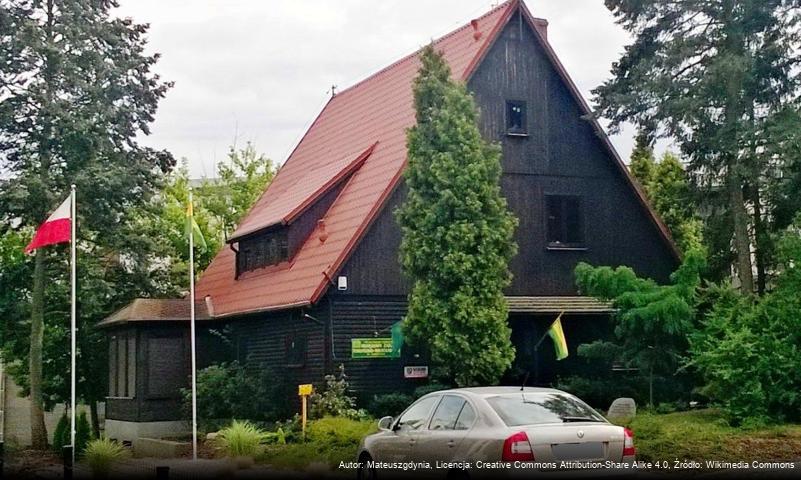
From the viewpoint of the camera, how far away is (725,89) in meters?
25.0

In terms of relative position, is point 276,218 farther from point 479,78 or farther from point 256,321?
point 479,78

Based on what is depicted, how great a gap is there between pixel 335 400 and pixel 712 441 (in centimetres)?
986

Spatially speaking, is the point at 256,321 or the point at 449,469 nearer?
the point at 449,469

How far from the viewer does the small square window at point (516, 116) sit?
1169 inches

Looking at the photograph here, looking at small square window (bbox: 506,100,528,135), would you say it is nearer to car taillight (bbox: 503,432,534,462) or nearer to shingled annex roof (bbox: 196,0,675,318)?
shingled annex roof (bbox: 196,0,675,318)

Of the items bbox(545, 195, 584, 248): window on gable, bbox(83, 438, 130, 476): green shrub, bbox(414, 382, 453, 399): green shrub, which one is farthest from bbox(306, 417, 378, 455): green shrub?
bbox(545, 195, 584, 248): window on gable

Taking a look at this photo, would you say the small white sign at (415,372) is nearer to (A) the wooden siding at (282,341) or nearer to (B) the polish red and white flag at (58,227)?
(A) the wooden siding at (282,341)

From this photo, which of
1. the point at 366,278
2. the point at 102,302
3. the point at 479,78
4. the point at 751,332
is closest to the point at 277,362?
the point at 366,278

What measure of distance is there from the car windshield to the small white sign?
525 inches

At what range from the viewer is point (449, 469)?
13453mm

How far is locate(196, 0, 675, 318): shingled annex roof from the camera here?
90.6 feet

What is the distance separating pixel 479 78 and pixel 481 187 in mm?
5939

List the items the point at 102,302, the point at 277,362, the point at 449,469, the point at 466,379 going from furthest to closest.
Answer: the point at 102,302 → the point at 277,362 → the point at 466,379 → the point at 449,469

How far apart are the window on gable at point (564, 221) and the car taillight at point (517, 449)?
1749 centimetres
